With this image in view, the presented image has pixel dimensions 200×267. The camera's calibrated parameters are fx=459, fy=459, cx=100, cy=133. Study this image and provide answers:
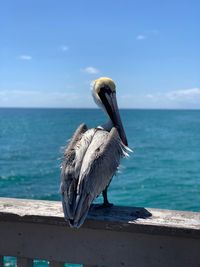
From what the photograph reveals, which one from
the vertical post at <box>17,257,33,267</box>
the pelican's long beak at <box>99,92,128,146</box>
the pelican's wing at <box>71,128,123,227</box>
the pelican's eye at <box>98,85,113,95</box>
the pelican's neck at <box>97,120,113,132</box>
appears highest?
the pelican's eye at <box>98,85,113,95</box>

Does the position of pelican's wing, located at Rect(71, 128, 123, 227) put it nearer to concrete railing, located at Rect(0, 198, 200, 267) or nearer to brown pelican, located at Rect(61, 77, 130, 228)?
brown pelican, located at Rect(61, 77, 130, 228)

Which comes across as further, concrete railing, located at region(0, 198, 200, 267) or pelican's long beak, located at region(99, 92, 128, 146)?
pelican's long beak, located at region(99, 92, 128, 146)

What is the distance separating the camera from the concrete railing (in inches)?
88.6

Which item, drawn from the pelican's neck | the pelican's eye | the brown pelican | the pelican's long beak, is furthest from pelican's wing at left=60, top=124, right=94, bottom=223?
the pelican's eye

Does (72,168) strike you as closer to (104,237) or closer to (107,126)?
(104,237)

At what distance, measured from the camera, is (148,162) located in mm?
31750

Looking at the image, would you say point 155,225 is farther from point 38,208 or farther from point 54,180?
point 54,180

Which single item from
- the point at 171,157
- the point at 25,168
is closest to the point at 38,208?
the point at 25,168

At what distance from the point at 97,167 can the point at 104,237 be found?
68 centimetres

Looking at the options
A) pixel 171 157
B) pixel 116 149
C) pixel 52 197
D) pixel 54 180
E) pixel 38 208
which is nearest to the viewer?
pixel 38 208

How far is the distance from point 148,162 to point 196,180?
7274 millimetres

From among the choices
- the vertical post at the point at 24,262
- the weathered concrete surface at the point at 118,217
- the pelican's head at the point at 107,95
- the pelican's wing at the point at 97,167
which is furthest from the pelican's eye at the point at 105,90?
the vertical post at the point at 24,262

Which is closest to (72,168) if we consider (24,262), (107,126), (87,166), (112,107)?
(87,166)

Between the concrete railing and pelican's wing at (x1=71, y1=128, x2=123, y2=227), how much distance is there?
108 mm
